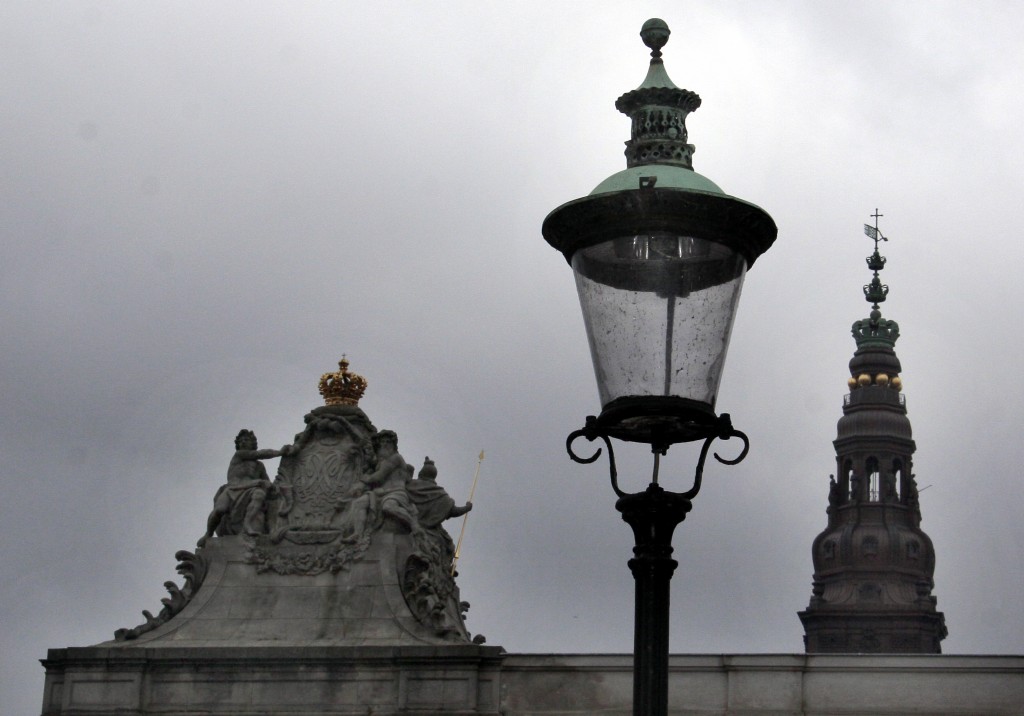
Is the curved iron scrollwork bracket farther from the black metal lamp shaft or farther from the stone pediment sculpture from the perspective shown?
the stone pediment sculpture

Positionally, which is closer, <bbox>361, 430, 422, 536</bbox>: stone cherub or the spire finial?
the spire finial

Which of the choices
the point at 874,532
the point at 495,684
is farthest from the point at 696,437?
the point at 874,532

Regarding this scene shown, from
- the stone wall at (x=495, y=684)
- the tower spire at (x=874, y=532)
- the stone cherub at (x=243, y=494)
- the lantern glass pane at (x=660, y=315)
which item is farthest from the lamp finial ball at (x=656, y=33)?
the tower spire at (x=874, y=532)

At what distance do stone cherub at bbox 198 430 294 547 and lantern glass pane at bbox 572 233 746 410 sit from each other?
28.2m

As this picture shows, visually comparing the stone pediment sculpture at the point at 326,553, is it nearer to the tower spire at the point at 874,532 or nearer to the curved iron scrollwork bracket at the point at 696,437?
the curved iron scrollwork bracket at the point at 696,437

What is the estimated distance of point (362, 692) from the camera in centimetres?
3862

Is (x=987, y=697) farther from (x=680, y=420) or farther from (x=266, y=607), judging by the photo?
(x=680, y=420)

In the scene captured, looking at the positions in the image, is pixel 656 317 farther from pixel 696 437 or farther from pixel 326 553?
pixel 326 553

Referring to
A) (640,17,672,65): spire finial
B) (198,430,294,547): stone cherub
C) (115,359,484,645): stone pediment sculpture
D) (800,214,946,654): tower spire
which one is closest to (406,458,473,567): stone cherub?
(115,359,484,645): stone pediment sculpture

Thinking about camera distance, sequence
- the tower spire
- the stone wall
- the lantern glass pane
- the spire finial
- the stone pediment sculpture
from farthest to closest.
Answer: the tower spire, the stone pediment sculpture, the stone wall, the spire finial, the lantern glass pane

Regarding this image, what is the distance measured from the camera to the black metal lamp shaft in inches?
501

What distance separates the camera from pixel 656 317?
12.5 m

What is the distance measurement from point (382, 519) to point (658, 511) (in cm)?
2729

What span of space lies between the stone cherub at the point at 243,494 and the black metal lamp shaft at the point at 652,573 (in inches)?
1096
